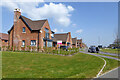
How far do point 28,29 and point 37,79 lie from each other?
23648 millimetres

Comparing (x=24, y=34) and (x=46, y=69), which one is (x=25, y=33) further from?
(x=46, y=69)

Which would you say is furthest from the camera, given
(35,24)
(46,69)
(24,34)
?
(35,24)

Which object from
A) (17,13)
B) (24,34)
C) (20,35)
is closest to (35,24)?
(24,34)

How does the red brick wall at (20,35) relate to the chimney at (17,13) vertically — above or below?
below

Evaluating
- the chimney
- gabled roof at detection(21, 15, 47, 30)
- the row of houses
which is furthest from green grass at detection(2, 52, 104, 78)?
the chimney

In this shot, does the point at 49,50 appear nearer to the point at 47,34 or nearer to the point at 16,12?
the point at 47,34

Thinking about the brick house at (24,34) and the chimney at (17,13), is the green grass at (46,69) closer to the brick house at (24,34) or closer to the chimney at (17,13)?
the brick house at (24,34)

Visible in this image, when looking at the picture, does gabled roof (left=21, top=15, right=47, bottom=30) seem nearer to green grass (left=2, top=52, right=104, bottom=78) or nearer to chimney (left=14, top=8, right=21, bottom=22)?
chimney (left=14, top=8, right=21, bottom=22)

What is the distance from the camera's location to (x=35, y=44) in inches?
1059

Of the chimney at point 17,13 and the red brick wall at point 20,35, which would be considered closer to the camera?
the red brick wall at point 20,35

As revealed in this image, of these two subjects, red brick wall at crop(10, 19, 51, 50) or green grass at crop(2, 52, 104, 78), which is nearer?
green grass at crop(2, 52, 104, 78)

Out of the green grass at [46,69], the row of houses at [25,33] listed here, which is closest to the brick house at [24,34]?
the row of houses at [25,33]

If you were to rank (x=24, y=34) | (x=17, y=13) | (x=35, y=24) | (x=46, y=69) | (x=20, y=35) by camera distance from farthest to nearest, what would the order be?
(x=35, y=24), (x=20, y=35), (x=24, y=34), (x=17, y=13), (x=46, y=69)

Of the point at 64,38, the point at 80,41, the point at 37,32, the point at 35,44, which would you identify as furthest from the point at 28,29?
the point at 80,41
